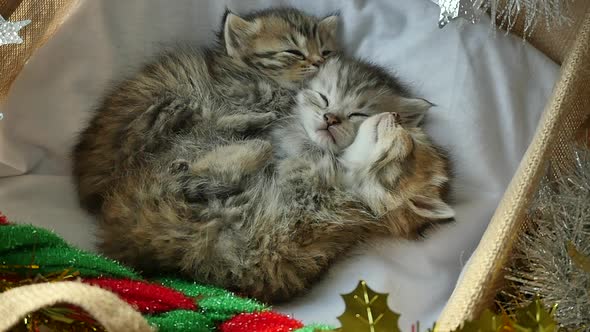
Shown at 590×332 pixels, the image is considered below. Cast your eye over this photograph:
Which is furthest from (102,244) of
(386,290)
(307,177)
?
(386,290)

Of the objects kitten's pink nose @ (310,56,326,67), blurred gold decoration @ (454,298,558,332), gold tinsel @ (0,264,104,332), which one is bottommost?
gold tinsel @ (0,264,104,332)

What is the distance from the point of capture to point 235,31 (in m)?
1.50

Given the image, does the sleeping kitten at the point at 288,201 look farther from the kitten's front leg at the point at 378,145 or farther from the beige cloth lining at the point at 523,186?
the beige cloth lining at the point at 523,186

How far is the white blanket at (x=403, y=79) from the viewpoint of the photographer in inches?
50.0

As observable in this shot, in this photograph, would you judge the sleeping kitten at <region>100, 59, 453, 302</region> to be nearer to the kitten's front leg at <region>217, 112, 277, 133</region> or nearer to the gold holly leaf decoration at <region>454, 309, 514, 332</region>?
the kitten's front leg at <region>217, 112, 277, 133</region>

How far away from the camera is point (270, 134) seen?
4.59 ft

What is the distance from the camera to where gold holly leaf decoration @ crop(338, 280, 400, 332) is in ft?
2.26

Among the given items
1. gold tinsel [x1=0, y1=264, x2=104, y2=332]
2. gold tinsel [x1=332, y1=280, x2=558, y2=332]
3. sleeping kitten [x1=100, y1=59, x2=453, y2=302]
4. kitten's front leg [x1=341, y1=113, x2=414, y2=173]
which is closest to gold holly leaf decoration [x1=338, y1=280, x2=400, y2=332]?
gold tinsel [x1=332, y1=280, x2=558, y2=332]

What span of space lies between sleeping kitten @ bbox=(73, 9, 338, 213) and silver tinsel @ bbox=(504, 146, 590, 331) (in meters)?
0.59

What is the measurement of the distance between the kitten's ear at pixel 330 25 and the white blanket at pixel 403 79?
4 centimetres

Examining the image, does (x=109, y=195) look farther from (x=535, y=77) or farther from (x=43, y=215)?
(x=535, y=77)

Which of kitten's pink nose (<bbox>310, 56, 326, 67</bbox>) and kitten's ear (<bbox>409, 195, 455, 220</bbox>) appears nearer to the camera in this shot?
kitten's ear (<bbox>409, 195, 455, 220</bbox>)

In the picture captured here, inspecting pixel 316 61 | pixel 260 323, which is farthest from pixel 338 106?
pixel 260 323

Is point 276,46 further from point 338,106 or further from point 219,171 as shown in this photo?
point 219,171
